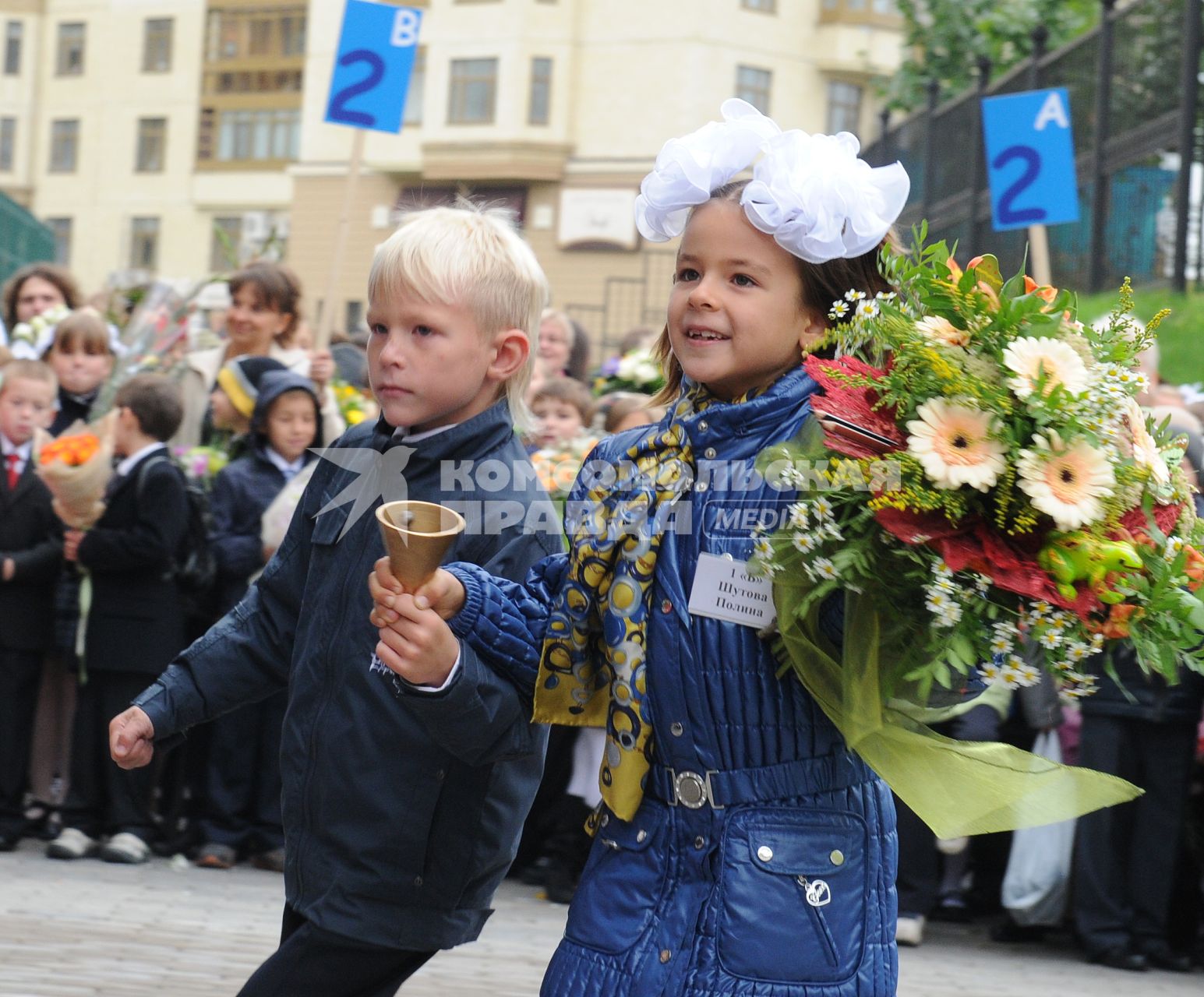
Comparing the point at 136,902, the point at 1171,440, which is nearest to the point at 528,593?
the point at 1171,440

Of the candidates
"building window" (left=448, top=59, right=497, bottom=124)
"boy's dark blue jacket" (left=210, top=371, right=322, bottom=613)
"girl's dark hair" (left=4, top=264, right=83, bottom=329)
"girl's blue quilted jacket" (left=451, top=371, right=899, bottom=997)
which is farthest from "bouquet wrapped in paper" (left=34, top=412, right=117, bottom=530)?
"building window" (left=448, top=59, right=497, bottom=124)

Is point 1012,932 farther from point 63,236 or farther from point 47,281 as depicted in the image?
point 63,236

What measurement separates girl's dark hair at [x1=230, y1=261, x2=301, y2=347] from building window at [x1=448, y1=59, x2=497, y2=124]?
34.8 m

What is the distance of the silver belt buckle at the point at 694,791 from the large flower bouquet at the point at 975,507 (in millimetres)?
240

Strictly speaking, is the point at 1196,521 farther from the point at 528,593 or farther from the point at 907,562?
the point at 528,593

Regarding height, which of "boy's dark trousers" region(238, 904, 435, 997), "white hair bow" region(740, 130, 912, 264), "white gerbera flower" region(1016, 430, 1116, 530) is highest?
"white hair bow" region(740, 130, 912, 264)

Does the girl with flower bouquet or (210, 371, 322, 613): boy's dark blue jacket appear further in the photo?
(210, 371, 322, 613): boy's dark blue jacket

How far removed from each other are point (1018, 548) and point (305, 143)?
143ft

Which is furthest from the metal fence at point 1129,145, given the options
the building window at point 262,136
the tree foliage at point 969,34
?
the building window at point 262,136

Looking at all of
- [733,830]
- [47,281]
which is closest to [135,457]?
[47,281]

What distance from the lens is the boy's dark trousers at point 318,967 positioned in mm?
3285

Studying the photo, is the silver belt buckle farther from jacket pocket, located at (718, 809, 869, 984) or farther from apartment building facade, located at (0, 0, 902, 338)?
apartment building facade, located at (0, 0, 902, 338)

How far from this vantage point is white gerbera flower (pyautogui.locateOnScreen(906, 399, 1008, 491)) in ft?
8.35

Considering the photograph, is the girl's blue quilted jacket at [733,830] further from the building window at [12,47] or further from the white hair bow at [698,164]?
the building window at [12,47]
